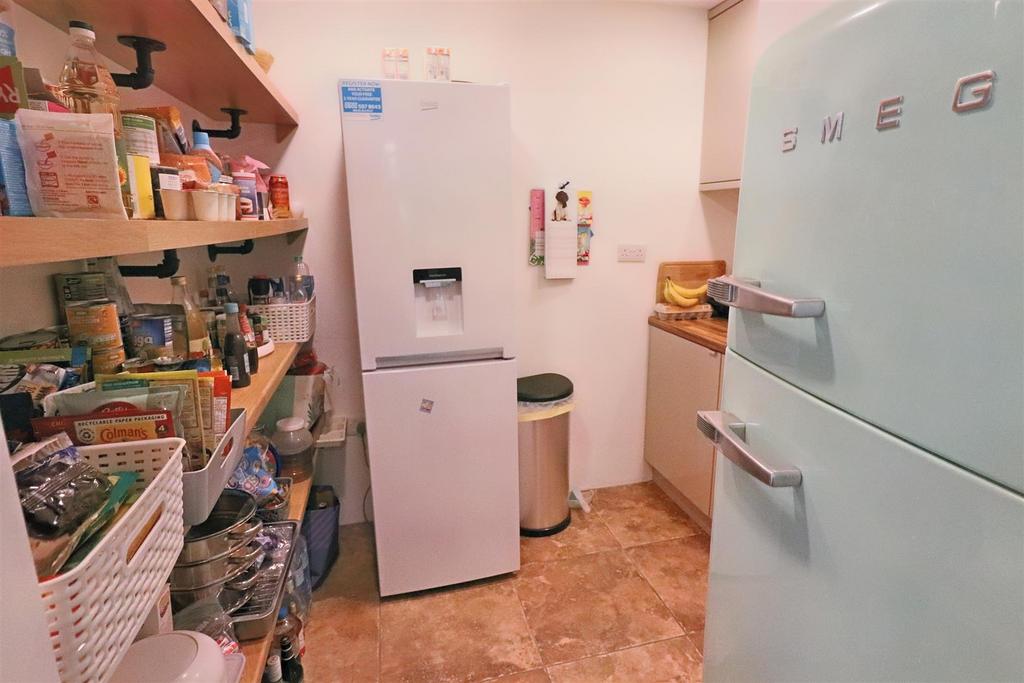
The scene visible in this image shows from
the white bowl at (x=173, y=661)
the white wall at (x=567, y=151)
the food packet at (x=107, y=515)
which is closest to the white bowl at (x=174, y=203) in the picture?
the food packet at (x=107, y=515)

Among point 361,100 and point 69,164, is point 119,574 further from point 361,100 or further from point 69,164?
point 361,100

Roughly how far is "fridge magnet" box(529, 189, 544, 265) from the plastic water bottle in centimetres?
93

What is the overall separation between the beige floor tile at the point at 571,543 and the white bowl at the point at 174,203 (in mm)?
1799

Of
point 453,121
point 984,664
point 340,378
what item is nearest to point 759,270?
point 984,664

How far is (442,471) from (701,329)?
1225 millimetres

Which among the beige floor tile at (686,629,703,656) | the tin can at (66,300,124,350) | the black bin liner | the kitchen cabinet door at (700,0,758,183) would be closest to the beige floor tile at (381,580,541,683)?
the black bin liner

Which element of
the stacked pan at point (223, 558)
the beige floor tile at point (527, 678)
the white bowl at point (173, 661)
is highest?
the white bowl at point (173, 661)

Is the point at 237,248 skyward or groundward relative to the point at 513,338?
skyward

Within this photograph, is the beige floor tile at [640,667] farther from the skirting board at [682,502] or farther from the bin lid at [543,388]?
the bin lid at [543,388]

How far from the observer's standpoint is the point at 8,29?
524mm

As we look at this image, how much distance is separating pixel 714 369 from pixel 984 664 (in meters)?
1.55

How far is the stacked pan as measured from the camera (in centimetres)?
100

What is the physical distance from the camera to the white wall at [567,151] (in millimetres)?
1968

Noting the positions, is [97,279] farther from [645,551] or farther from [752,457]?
[645,551]
